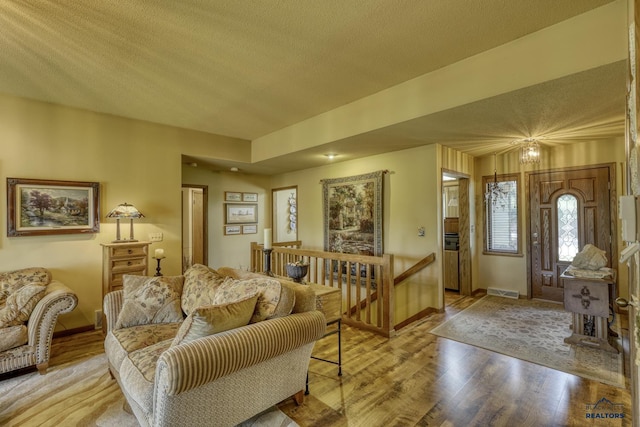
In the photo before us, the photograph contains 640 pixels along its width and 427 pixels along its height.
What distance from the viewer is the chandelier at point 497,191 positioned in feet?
16.4

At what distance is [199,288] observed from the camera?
2477 millimetres

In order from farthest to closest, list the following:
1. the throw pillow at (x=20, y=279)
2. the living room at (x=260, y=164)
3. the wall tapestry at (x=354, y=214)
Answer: the wall tapestry at (x=354, y=214), the living room at (x=260, y=164), the throw pillow at (x=20, y=279)

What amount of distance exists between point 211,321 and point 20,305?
7.20ft

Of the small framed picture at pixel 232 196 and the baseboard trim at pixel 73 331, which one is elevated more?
the small framed picture at pixel 232 196

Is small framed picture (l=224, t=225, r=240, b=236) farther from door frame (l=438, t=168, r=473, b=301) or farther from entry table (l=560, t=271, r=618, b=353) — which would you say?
entry table (l=560, t=271, r=618, b=353)

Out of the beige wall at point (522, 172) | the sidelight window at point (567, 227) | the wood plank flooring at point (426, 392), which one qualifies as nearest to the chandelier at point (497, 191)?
the beige wall at point (522, 172)

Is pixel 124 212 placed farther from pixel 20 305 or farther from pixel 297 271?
pixel 297 271

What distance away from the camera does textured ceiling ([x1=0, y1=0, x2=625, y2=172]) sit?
2.01 meters

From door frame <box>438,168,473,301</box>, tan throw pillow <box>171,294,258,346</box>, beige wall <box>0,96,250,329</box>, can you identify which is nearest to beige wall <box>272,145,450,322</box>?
door frame <box>438,168,473,301</box>

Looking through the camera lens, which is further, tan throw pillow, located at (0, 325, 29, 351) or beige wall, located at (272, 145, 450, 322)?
beige wall, located at (272, 145, 450, 322)

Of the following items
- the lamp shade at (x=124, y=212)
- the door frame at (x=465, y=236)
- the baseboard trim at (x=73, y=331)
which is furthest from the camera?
the door frame at (x=465, y=236)

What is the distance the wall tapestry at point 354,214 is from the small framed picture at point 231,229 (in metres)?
1.84

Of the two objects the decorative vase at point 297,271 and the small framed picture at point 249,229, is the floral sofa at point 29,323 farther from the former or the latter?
the small framed picture at point 249,229

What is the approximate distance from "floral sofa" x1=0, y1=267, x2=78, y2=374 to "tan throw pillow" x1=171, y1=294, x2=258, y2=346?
5.64ft
